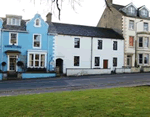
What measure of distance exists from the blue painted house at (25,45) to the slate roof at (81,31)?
1.93 metres

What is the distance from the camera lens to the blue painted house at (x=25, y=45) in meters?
24.3

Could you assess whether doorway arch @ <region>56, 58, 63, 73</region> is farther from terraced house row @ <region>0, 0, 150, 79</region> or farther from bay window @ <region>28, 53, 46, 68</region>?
bay window @ <region>28, 53, 46, 68</region>

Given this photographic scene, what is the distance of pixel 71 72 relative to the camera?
25.4 metres

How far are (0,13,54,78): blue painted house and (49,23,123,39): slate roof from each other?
6.34 ft

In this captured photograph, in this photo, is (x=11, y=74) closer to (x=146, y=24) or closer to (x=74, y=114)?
(x=74, y=114)

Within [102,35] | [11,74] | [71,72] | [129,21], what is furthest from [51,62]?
[129,21]

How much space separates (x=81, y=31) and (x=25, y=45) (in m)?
10.4

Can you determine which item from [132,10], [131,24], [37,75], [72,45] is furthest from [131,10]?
[37,75]

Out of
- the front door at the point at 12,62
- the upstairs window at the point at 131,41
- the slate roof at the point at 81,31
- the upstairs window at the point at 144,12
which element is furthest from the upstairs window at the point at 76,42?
the upstairs window at the point at 144,12

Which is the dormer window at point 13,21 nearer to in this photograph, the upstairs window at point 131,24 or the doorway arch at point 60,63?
the doorway arch at point 60,63

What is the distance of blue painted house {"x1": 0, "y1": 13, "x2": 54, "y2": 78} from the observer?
957 inches

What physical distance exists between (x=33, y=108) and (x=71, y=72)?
62.8 feet

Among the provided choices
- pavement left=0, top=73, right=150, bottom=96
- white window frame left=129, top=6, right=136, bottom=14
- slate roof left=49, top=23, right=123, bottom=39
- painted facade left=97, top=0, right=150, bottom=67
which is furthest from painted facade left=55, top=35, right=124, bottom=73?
pavement left=0, top=73, right=150, bottom=96

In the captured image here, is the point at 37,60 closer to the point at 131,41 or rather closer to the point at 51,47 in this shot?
the point at 51,47
